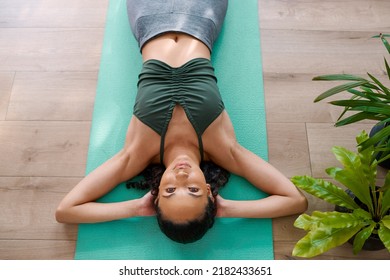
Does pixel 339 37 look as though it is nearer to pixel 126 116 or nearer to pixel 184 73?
pixel 184 73

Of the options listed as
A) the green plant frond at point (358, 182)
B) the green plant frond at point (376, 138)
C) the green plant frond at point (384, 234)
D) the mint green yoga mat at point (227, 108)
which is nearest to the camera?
the green plant frond at point (376, 138)

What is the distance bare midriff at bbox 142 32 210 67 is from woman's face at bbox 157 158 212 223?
2.23 feet

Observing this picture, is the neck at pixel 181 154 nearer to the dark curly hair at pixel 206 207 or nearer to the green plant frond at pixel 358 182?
the dark curly hair at pixel 206 207

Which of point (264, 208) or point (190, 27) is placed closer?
point (264, 208)

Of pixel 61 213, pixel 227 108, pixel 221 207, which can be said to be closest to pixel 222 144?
pixel 221 207

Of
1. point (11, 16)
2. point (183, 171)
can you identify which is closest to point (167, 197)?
point (183, 171)

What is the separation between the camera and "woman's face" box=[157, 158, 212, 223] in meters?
1.69

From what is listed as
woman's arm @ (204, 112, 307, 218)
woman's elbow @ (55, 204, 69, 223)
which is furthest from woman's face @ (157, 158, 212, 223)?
woman's elbow @ (55, 204, 69, 223)

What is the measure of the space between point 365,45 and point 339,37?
0.17 m

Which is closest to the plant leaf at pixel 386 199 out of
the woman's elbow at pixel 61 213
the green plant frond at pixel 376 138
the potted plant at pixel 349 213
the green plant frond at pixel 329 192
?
the potted plant at pixel 349 213

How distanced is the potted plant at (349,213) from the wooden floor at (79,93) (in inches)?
14.4

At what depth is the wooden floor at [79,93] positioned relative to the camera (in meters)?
2.17
